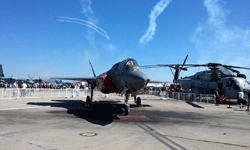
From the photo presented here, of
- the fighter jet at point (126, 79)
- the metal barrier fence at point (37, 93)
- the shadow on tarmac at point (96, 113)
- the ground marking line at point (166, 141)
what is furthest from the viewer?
the metal barrier fence at point (37, 93)

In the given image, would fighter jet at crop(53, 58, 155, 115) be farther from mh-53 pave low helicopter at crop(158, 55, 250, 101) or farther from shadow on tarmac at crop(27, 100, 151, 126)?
mh-53 pave low helicopter at crop(158, 55, 250, 101)

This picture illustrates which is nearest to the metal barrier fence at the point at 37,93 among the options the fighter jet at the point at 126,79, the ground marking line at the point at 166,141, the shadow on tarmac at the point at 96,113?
the shadow on tarmac at the point at 96,113

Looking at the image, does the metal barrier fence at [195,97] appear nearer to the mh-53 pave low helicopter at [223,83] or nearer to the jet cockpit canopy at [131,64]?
the mh-53 pave low helicopter at [223,83]

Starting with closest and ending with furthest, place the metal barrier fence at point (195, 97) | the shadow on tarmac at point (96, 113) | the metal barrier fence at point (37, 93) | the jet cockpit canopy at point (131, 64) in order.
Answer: the shadow on tarmac at point (96, 113) < the jet cockpit canopy at point (131, 64) < the metal barrier fence at point (37, 93) < the metal barrier fence at point (195, 97)

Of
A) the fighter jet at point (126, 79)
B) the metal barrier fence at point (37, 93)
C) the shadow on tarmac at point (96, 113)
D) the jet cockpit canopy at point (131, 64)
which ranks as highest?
the jet cockpit canopy at point (131, 64)

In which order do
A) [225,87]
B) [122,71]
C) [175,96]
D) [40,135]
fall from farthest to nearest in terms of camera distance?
1. [175,96]
2. [225,87]
3. [122,71]
4. [40,135]

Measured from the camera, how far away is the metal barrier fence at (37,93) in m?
19.9

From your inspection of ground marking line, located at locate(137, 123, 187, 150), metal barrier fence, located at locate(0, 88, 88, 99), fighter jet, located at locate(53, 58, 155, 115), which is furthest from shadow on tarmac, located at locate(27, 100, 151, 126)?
metal barrier fence, located at locate(0, 88, 88, 99)

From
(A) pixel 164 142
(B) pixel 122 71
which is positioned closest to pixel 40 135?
(A) pixel 164 142

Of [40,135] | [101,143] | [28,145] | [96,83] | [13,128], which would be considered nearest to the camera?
[28,145]

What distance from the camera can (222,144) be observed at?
17.8 ft

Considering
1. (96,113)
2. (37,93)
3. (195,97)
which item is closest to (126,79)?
(96,113)

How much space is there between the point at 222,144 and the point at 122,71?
279 inches

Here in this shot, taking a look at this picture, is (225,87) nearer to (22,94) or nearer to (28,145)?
(28,145)
